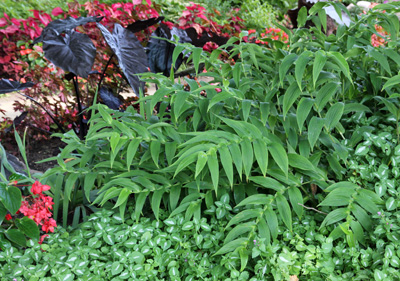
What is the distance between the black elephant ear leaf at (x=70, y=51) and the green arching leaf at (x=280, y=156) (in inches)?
52.0

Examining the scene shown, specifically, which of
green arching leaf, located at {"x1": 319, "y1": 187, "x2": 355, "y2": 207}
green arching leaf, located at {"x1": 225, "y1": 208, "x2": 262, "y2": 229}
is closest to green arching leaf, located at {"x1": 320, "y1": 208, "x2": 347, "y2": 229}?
green arching leaf, located at {"x1": 319, "y1": 187, "x2": 355, "y2": 207}

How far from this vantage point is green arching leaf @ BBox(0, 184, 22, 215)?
59.4 inches

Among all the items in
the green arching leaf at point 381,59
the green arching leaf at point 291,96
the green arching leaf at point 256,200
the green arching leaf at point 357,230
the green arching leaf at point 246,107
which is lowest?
the green arching leaf at point 357,230

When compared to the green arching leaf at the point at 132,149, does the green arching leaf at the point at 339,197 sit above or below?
below

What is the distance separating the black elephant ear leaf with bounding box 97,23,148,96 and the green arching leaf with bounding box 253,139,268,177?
109cm

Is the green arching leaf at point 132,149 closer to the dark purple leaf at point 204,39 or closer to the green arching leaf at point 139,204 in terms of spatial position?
the green arching leaf at point 139,204

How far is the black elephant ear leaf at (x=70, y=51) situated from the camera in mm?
2287

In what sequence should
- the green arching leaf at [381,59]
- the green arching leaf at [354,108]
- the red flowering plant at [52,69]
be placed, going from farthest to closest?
the red flowering plant at [52,69] → the green arching leaf at [354,108] → the green arching leaf at [381,59]

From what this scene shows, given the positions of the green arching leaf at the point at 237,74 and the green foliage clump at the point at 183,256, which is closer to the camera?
the green foliage clump at the point at 183,256

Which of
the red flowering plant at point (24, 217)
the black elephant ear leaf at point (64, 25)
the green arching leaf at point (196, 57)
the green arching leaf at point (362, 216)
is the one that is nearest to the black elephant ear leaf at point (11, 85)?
the black elephant ear leaf at point (64, 25)

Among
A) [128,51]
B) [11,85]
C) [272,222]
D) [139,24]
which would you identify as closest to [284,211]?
[272,222]

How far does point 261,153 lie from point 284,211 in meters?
0.24

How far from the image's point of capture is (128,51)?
2514 millimetres

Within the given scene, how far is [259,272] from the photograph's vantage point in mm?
1380
